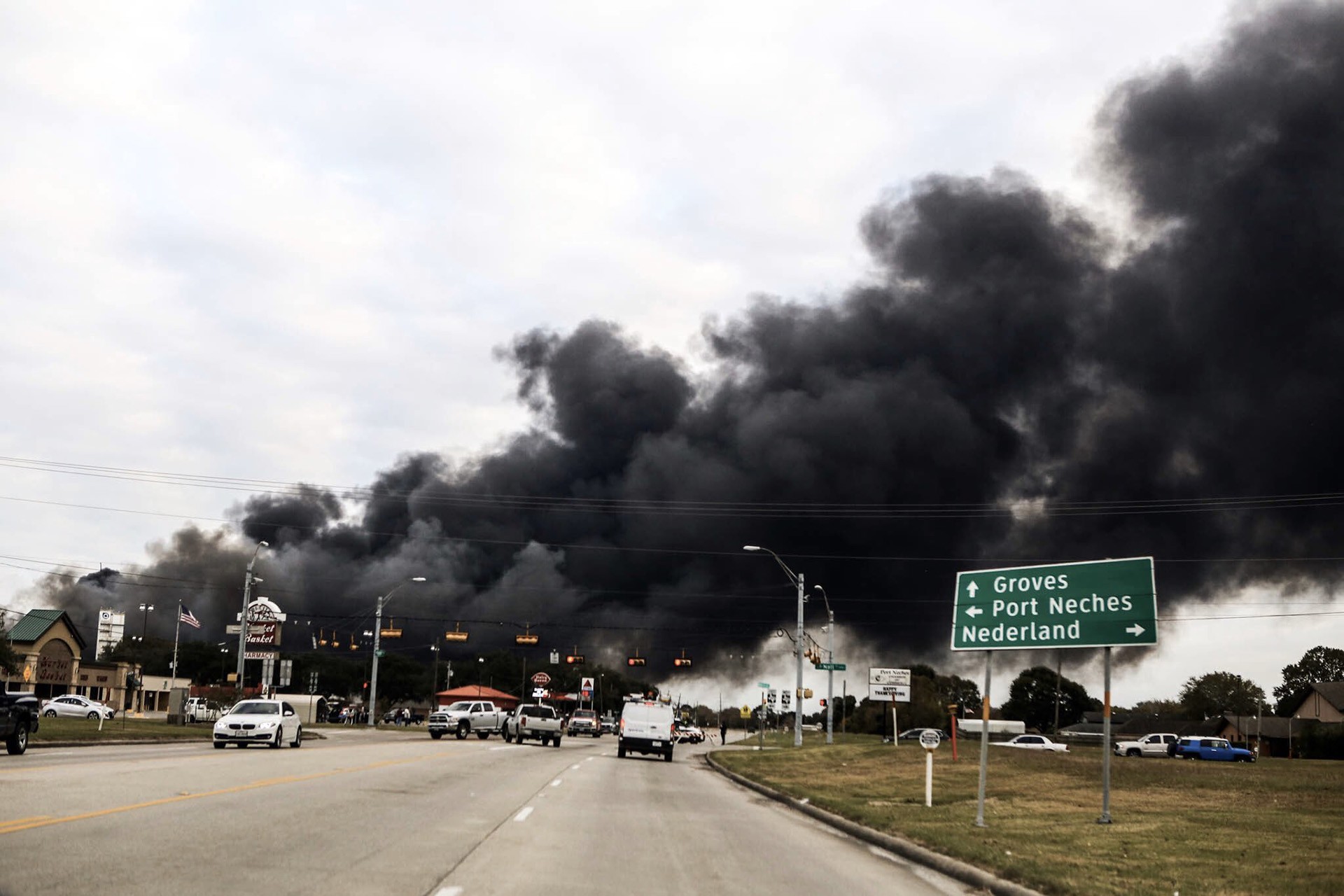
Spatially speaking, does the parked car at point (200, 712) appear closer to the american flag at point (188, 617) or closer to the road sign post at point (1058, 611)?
the american flag at point (188, 617)

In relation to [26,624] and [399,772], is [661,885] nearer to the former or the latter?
[399,772]

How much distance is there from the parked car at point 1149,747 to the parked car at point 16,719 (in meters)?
62.8

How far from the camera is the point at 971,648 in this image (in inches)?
843

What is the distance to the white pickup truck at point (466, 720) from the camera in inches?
2442

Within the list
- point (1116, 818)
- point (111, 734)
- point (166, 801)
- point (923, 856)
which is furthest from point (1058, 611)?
point (111, 734)

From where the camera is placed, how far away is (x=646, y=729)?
48.3m

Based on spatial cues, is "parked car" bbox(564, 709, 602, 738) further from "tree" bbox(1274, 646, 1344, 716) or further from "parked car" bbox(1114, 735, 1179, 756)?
"tree" bbox(1274, 646, 1344, 716)

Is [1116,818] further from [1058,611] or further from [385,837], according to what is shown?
[385,837]

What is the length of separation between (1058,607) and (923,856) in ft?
22.2

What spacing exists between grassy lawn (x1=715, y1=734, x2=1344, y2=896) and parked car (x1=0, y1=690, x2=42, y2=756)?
17.6 meters

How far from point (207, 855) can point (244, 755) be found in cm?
2164

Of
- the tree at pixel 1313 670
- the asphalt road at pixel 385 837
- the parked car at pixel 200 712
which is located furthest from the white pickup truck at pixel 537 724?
the tree at pixel 1313 670

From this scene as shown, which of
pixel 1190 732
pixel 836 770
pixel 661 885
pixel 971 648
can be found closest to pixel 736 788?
pixel 836 770

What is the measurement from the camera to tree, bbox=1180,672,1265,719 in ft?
574
